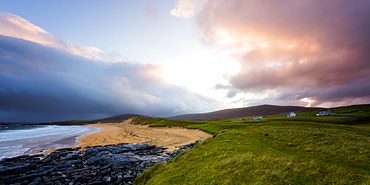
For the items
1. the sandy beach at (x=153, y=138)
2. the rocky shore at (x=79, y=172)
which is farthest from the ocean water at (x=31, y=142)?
the rocky shore at (x=79, y=172)

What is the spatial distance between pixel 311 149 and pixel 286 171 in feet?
37.3

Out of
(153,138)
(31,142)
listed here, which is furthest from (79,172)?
(31,142)

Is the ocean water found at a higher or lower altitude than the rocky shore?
lower

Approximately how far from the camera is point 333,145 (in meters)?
15.3

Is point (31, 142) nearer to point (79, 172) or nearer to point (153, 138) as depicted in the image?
point (153, 138)

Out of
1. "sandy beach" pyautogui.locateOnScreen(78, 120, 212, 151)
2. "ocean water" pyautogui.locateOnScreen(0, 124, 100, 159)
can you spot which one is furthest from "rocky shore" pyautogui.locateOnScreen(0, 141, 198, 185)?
"ocean water" pyautogui.locateOnScreen(0, 124, 100, 159)

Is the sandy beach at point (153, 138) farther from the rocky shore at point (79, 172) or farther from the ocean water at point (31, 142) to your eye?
the rocky shore at point (79, 172)

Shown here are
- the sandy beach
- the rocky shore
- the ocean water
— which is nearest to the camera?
the rocky shore

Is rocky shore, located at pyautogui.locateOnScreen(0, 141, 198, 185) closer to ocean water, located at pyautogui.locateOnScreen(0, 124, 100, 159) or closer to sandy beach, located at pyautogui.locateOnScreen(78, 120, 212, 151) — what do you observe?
sandy beach, located at pyautogui.locateOnScreen(78, 120, 212, 151)

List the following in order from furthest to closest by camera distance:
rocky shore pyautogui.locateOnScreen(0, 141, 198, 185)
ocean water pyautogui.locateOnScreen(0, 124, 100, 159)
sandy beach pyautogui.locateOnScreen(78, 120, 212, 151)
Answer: sandy beach pyautogui.locateOnScreen(78, 120, 212, 151), ocean water pyautogui.locateOnScreen(0, 124, 100, 159), rocky shore pyautogui.locateOnScreen(0, 141, 198, 185)

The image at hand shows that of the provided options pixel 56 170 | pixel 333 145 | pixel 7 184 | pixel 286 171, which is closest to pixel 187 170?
pixel 286 171

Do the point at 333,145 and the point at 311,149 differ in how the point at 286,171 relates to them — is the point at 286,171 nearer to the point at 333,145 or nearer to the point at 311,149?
the point at 311,149

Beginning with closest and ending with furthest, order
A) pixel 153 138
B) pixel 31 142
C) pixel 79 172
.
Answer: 1. pixel 79 172
2. pixel 31 142
3. pixel 153 138

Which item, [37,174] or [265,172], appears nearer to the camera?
[265,172]
